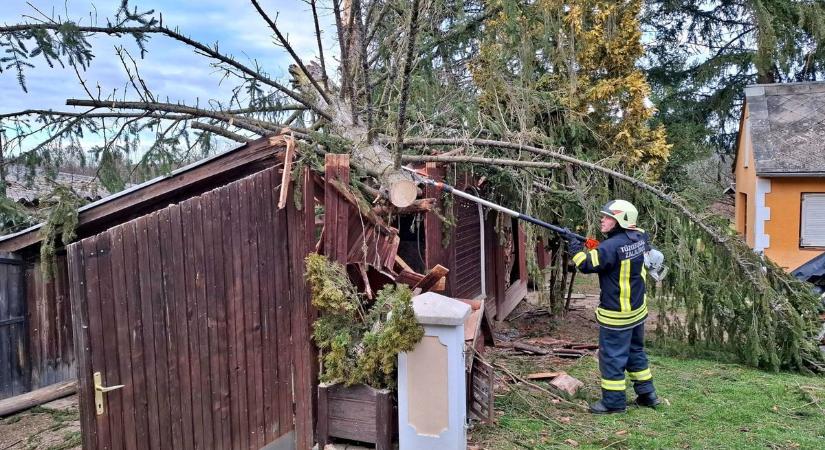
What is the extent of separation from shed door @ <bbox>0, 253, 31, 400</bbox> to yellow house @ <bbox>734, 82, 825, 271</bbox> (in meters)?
14.0

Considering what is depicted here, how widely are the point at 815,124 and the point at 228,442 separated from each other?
15093 millimetres

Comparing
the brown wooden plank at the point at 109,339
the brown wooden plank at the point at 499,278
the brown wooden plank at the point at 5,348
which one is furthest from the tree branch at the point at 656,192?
the brown wooden plank at the point at 5,348

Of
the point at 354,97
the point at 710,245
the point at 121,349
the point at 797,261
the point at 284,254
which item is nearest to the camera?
the point at 121,349

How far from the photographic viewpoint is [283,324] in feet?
14.6

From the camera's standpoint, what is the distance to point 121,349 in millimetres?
3523

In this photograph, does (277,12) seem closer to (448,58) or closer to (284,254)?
(284,254)

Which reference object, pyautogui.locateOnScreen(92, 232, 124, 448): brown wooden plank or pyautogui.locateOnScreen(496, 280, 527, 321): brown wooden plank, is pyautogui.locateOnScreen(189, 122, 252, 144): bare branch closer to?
pyautogui.locateOnScreen(92, 232, 124, 448): brown wooden plank

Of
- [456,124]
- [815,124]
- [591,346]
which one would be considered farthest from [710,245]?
[815,124]

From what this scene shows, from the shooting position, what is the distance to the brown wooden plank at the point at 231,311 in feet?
13.4

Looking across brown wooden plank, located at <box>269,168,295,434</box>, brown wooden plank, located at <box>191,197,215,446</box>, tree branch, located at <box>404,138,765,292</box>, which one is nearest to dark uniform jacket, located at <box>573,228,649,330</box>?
tree branch, located at <box>404,138,765,292</box>

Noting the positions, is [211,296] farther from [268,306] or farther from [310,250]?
[310,250]

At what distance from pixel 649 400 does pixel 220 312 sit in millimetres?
4021

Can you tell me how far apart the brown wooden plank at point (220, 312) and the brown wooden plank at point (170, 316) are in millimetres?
288

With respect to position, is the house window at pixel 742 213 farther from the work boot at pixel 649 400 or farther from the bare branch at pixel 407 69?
the bare branch at pixel 407 69
